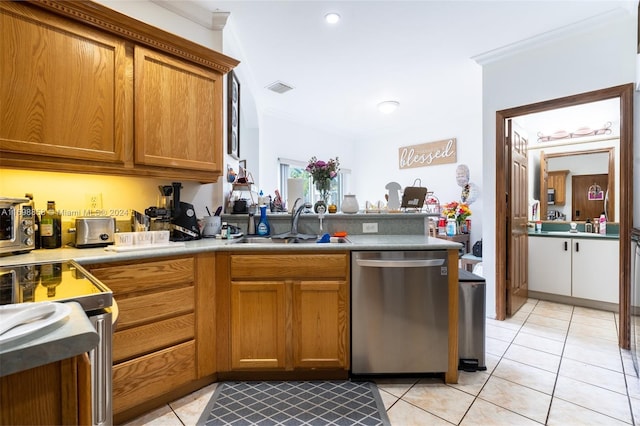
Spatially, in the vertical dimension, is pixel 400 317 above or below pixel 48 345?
below

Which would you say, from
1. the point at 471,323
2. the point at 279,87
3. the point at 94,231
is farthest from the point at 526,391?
the point at 279,87

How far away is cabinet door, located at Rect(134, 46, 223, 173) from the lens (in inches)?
72.1

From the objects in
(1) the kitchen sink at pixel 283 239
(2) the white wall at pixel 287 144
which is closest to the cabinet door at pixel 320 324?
(1) the kitchen sink at pixel 283 239

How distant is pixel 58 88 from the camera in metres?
1.58

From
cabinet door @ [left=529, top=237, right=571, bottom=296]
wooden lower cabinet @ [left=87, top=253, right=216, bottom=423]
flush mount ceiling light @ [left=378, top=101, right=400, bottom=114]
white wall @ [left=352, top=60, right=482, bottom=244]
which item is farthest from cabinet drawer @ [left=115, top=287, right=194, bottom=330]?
cabinet door @ [left=529, top=237, right=571, bottom=296]

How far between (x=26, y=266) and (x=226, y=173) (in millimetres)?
1508

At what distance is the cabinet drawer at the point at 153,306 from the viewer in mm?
1485

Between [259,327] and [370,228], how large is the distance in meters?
1.22

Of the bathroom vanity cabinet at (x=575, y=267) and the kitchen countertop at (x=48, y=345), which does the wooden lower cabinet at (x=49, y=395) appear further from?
the bathroom vanity cabinet at (x=575, y=267)

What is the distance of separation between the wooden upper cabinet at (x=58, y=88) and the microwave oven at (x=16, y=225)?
0.28m

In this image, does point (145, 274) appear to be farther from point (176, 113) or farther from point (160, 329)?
point (176, 113)

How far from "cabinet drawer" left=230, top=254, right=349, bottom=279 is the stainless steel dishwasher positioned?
11cm

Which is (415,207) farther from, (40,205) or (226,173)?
(40,205)

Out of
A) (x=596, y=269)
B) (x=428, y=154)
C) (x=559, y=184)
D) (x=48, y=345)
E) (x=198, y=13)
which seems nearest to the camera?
(x=48, y=345)
